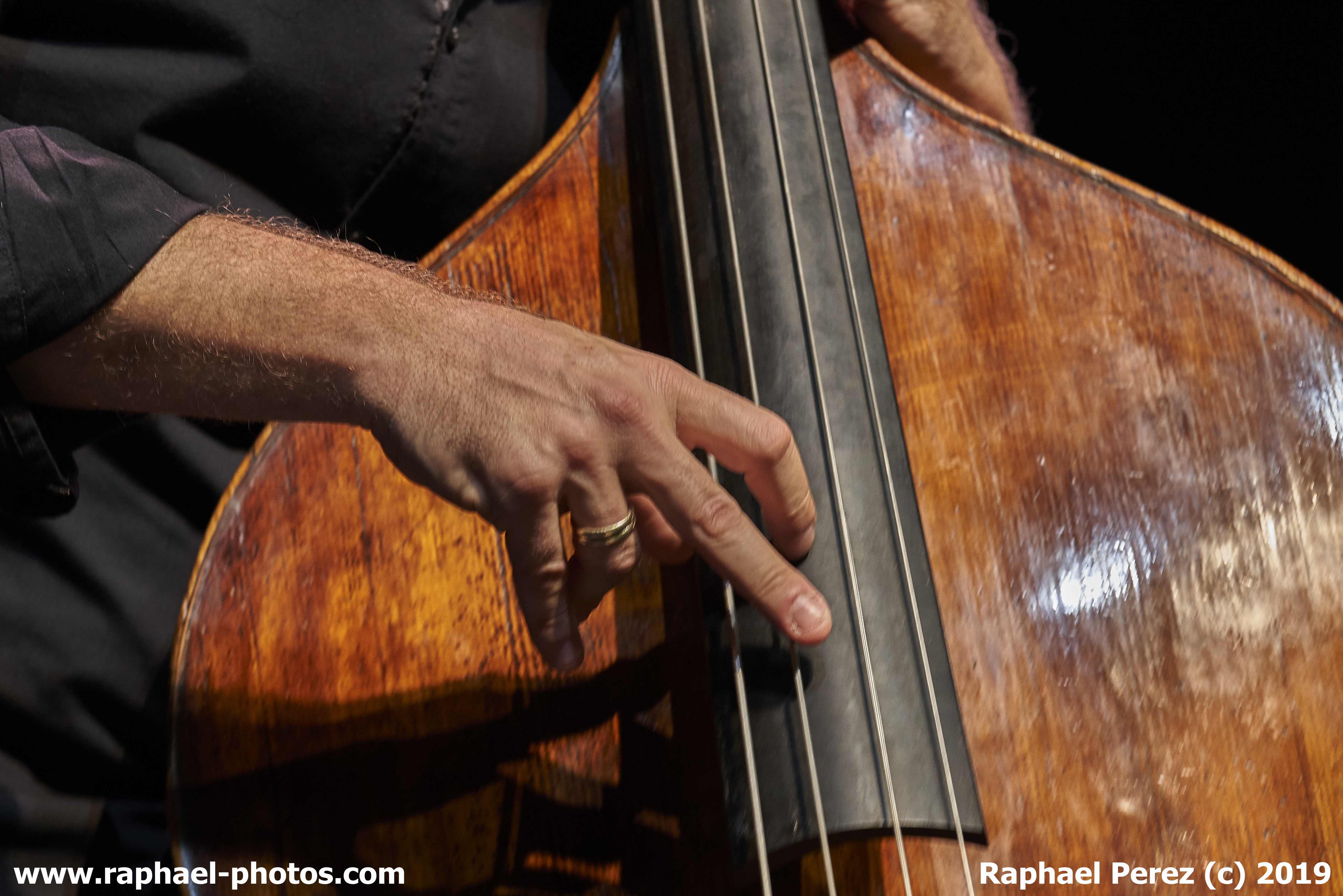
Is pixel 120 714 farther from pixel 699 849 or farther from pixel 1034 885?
pixel 1034 885

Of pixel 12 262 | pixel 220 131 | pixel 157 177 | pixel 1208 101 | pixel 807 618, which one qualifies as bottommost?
pixel 807 618

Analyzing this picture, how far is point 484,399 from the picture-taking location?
511 millimetres

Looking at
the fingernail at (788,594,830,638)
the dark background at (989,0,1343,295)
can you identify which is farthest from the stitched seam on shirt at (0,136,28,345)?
the dark background at (989,0,1343,295)

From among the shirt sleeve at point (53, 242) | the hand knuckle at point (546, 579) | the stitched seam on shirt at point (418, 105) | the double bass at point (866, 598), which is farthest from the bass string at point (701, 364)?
the shirt sleeve at point (53, 242)

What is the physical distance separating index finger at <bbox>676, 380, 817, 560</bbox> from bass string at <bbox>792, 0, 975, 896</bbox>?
0.07 m

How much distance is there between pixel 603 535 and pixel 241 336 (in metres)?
0.25

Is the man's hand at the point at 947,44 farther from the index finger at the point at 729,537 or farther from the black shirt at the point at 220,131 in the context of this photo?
the index finger at the point at 729,537

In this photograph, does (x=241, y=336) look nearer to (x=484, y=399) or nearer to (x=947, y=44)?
(x=484, y=399)

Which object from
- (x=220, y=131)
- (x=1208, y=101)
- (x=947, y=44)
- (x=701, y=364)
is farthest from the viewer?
(x=1208, y=101)

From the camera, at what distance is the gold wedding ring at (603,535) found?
0.51 m

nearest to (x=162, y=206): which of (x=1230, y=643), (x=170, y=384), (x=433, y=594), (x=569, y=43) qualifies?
(x=170, y=384)

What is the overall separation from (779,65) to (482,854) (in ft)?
2.19

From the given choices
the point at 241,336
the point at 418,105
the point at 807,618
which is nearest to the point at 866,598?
the point at 807,618

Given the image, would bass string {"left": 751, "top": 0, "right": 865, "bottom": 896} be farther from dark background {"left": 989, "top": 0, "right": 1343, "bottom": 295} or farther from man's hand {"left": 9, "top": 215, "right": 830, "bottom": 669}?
dark background {"left": 989, "top": 0, "right": 1343, "bottom": 295}
